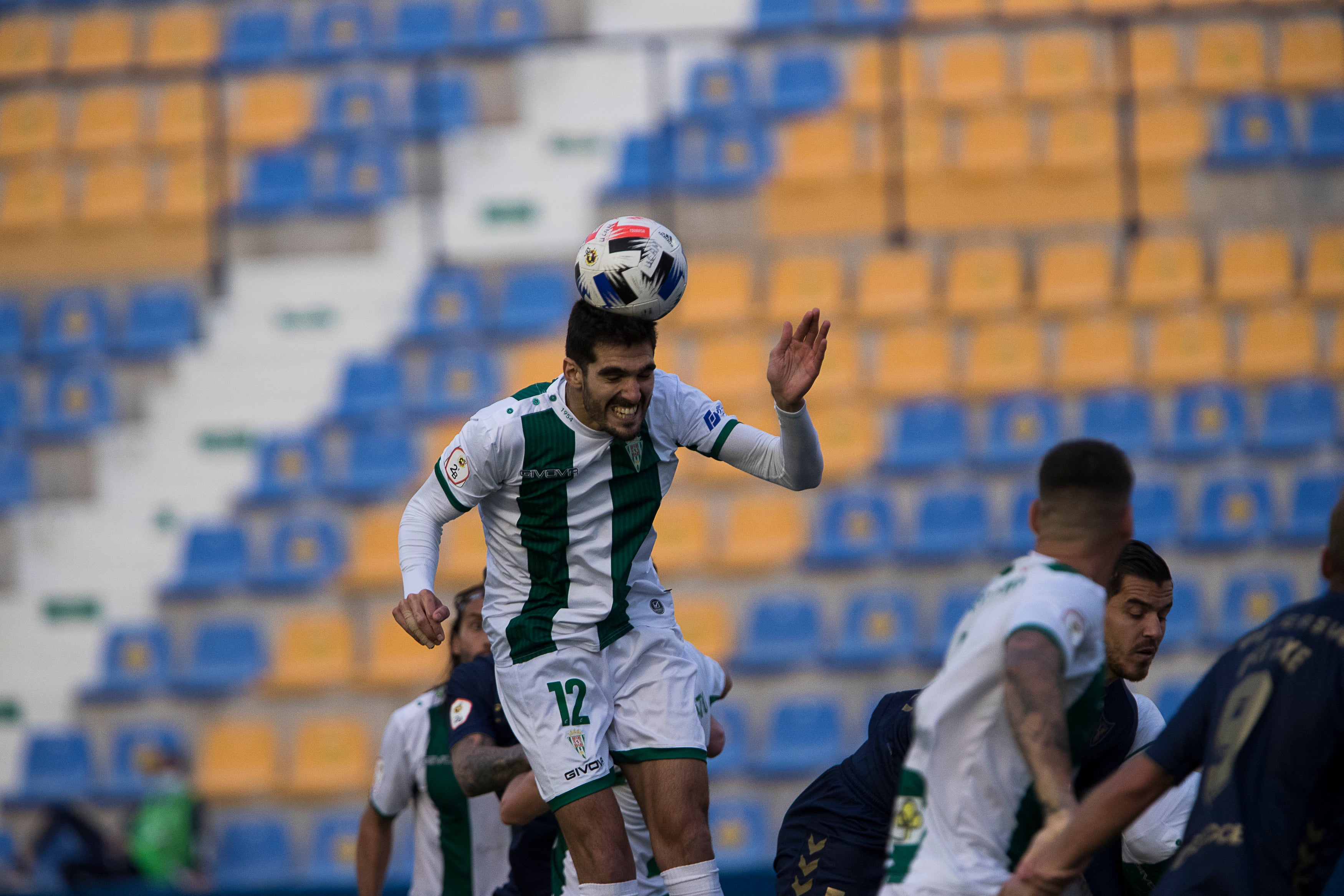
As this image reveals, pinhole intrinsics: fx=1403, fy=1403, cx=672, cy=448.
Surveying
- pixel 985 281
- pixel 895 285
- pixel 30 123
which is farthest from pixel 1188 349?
pixel 30 123

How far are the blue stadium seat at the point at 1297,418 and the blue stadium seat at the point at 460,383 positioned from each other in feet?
18.5

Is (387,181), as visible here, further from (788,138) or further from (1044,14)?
(1044,14)

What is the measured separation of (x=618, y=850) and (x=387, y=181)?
8742mm

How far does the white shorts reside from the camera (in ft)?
12.8

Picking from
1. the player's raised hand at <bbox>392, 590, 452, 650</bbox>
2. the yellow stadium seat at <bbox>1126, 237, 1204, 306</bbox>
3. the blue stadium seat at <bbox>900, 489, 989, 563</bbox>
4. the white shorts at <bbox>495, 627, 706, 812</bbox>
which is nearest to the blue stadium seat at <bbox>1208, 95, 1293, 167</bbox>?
the yellow stadium seat at <bbox>1126, 237, 1204, 306</bbox>

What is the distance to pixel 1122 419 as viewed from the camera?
10.1 meters

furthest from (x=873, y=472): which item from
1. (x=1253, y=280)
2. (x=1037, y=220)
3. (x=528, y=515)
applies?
(x=528, y=515)

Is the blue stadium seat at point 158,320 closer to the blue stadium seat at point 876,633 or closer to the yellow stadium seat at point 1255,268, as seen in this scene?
the blue stadium seat at point 876,633

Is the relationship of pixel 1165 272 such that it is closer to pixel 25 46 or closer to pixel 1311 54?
pixel 1311 54

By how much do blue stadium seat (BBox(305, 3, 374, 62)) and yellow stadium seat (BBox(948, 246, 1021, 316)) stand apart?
5.51 m

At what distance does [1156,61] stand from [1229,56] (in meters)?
0.60

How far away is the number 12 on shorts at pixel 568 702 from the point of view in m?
3.92

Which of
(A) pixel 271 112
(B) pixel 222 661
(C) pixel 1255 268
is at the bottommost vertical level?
(B) pixel 222 661

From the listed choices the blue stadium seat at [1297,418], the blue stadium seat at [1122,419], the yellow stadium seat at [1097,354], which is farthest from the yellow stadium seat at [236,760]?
the blue stadium seat at [1297,418]
